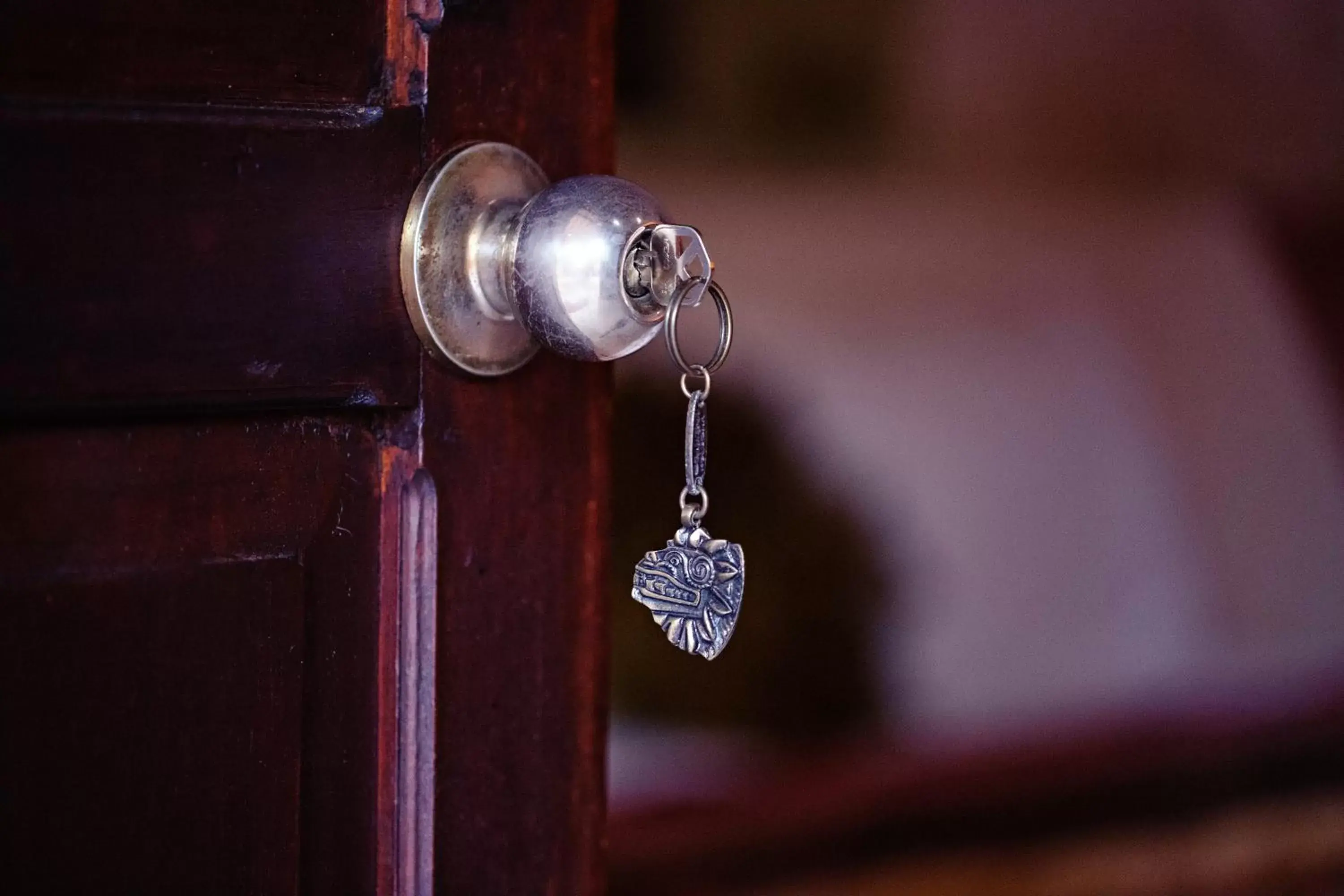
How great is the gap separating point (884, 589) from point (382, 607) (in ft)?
3.13

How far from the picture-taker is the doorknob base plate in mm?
422

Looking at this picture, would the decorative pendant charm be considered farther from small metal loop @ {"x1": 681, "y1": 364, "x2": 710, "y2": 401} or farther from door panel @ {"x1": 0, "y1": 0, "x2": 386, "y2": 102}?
door panel @ {"x1": 0, "y1": 0, "x2": 386, "y2": 102}

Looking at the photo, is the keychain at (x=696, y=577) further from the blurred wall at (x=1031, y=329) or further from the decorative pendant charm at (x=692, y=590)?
the blurred wall at (x=1031, y=329)

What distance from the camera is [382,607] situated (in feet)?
1.46

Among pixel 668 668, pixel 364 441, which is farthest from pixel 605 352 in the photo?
pixel 668 668

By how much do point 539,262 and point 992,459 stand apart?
1047 mm

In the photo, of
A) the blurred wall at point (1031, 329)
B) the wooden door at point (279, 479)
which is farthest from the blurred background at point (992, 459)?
the wooden door at point (279, 479)

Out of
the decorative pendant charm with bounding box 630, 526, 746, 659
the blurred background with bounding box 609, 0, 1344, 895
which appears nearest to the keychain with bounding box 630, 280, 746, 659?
the decorative pendant charm with bounding box 630, 526, 746, 659

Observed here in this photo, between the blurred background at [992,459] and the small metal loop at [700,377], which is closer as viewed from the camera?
the small metal loop at [700,377]

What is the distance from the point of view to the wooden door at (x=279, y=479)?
1.17 feet

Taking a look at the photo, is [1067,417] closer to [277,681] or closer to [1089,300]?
[1089,300]

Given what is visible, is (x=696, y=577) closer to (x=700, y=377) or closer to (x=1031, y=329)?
(x=700, y=377)

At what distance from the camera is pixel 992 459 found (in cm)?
138

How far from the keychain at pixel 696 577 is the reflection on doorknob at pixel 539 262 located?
4cm
